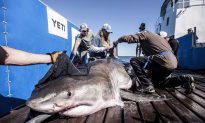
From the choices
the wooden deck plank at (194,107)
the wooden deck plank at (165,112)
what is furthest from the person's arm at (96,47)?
the wooden deck plank at (165,112)

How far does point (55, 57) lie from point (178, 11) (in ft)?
60.0

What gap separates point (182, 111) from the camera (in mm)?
3057

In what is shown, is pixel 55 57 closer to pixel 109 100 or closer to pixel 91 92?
pixel 91 92

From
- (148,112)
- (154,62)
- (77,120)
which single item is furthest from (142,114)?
(154,62)

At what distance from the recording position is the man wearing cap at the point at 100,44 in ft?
21.8

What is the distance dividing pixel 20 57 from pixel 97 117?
4.13 feet

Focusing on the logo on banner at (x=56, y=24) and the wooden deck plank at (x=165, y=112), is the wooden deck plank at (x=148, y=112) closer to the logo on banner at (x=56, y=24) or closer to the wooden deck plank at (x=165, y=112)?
the wooden deck plank at (x=165, y=112)

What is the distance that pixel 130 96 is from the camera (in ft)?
11.8

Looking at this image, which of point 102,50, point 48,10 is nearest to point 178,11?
point 102,50

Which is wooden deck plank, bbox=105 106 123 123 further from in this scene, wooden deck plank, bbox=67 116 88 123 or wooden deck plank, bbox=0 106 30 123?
wooden deck plank, bbox=0 106 30 123

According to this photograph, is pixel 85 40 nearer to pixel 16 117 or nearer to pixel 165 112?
pixel 16 117

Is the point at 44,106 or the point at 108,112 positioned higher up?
the point at 44,106

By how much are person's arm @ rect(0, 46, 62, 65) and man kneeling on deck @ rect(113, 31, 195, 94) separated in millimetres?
2471

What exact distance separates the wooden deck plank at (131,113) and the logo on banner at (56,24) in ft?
9.79
